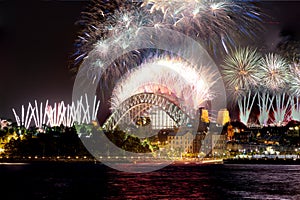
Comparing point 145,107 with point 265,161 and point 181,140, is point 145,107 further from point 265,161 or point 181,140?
point 265,161

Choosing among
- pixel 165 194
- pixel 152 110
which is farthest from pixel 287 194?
pixel 152 110

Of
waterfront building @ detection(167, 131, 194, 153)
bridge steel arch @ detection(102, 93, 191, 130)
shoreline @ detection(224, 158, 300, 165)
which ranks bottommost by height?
shoreline @ detection(224, 158, 300, 165)

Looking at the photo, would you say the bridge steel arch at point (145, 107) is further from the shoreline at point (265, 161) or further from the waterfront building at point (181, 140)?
the shoreline at point (265, 161)

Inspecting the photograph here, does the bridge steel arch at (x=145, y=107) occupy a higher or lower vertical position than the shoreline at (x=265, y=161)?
higher

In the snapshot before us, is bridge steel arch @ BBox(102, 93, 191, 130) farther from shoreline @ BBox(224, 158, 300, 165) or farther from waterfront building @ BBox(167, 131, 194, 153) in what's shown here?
shoreline @ BBox(224, 158, 300, 165)

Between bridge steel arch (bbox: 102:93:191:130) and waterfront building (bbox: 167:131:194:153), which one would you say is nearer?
bridge steel arch (bbox: 102:93:191:130)

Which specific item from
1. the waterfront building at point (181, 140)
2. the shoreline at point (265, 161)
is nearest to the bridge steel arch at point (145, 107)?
the waterfront building at point (181, 140)

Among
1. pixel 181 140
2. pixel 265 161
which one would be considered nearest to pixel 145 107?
pixel 181 140

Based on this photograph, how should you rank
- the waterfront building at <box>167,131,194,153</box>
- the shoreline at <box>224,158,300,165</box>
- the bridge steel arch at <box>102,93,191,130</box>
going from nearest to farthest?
the shoreline at <box>224,158,300,165</box> → the bridge steel arch at <box>102,93,191,130</box> → the waterfront building at <box>167,131,194,153</box>

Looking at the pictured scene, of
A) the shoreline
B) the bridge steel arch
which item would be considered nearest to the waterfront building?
the bridge steel arch
